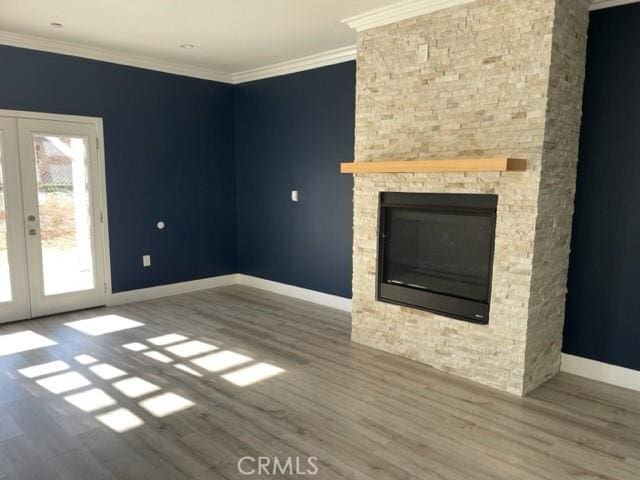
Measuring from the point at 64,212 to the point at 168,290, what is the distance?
1508 millimetres

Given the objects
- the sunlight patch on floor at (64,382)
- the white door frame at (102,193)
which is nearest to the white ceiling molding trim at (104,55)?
the white door frame at (102,193)

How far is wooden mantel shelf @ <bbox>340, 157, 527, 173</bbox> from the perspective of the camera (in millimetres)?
3000

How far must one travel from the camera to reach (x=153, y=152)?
546 centimetres

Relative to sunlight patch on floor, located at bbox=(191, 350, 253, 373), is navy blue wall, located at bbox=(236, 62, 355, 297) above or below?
above

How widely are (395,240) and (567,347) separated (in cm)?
154

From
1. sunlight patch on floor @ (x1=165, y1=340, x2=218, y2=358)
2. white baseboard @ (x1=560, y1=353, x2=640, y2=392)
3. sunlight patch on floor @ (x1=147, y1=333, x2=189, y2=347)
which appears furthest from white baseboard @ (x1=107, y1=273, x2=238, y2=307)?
white baseboard @ (x1=560, y1=353, x2=640, y2=392)

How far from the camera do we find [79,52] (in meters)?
4.76

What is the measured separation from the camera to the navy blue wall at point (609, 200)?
3.21 m

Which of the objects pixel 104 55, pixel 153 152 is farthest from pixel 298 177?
pixel 104 55

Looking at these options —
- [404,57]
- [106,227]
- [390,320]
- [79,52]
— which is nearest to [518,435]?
[390,320]

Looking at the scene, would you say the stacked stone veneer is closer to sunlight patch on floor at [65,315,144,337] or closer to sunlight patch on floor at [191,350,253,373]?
sunlight patch on floor at [191,350,253,373]

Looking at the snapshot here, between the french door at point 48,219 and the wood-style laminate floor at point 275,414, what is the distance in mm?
625

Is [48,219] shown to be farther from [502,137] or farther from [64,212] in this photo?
[502,137]

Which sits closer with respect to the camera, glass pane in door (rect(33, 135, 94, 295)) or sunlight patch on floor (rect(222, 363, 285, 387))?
sunlight patch on floor (rect(222, 363, 285, 387))
